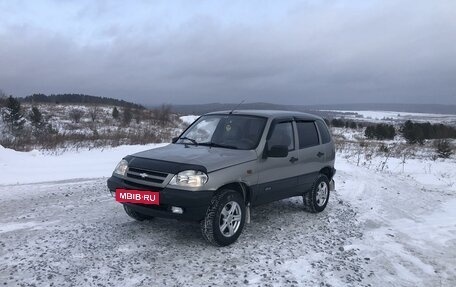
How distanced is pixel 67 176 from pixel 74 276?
277 inches

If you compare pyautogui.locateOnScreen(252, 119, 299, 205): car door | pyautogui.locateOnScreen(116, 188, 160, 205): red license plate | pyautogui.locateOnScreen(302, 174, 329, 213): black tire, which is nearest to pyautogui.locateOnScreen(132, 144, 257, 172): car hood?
pyautogui.locateOnScreen(252, 119, 299, 205): car door

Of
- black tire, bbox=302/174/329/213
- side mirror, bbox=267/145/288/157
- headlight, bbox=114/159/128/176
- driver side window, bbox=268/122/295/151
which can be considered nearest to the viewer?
headlight, bbox=114/159/128/176

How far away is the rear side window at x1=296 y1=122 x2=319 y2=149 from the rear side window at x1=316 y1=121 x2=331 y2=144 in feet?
0.64

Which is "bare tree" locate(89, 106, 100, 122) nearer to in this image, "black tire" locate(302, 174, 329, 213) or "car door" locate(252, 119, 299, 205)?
"black tire" locate(302, 174, 329, 213)

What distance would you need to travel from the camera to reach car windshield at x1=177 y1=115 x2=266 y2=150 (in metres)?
6.31

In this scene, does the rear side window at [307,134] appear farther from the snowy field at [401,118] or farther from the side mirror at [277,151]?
the snowy field at [401,118]

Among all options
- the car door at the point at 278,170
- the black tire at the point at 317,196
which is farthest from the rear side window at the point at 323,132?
the car door at the point at 278,170

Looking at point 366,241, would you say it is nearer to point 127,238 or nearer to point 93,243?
point 127,238

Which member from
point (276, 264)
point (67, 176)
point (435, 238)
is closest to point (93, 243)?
point (276, 264)

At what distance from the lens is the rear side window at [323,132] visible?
7954 mm

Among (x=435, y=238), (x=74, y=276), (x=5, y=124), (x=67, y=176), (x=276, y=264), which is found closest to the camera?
(x=74, y=276)

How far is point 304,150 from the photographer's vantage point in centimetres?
718

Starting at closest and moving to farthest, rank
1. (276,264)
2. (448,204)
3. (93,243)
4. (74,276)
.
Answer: (74,276)
(276,264)
(93,243)
(448,204)

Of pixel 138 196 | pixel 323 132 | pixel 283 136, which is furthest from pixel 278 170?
pixel 138 196
